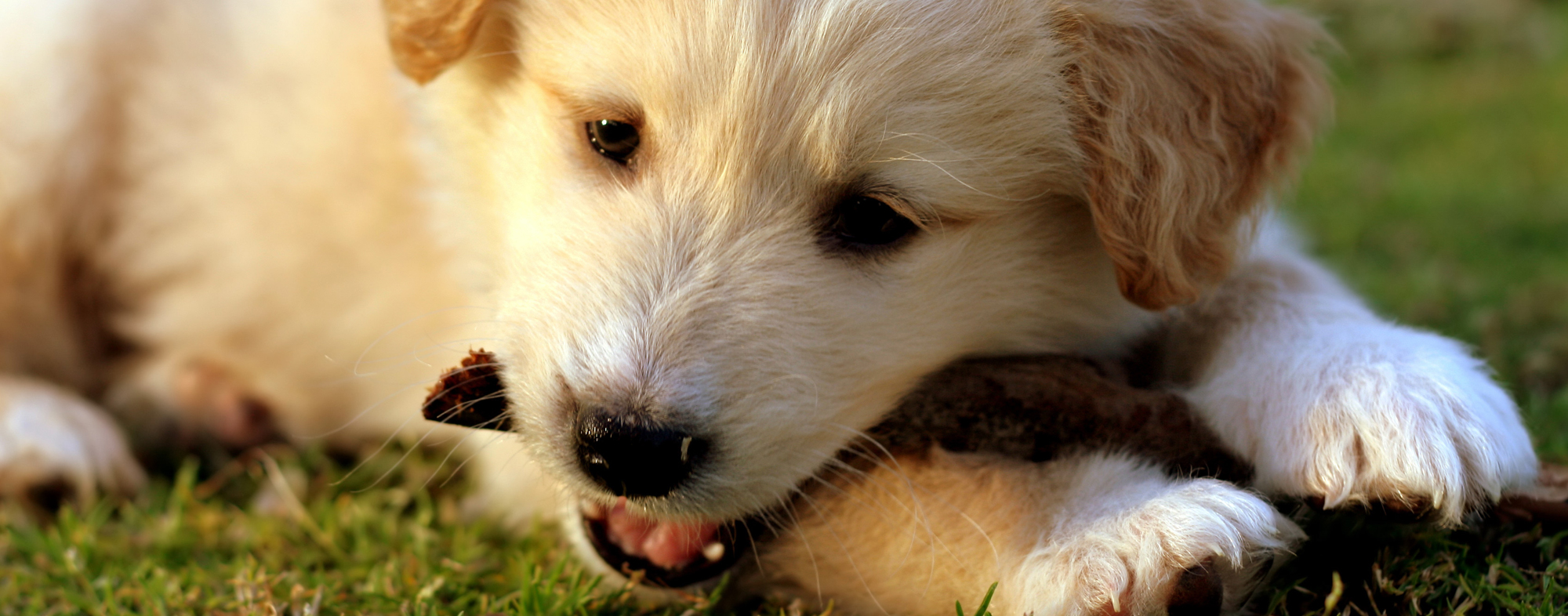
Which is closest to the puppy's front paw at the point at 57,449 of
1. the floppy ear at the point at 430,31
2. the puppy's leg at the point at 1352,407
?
the floppy ear at the point at 430,31

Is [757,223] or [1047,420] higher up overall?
[757,223]

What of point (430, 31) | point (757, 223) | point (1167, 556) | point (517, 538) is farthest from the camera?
point (517, 538)

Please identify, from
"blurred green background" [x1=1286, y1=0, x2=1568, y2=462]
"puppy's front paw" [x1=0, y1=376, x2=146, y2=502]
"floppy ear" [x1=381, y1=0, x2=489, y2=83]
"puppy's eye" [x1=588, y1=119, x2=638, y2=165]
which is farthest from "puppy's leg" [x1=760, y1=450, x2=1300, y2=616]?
"puppy's front paw" [x1=0, y1=376, x2=146, y2=502]

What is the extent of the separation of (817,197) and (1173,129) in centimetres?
70

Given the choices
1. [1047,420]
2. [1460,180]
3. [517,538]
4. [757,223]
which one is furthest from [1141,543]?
[1460,180]

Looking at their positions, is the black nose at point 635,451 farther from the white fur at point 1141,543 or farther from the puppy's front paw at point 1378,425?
the puppy's front paw at point 1378,425

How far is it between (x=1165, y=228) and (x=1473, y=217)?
4.08 metres

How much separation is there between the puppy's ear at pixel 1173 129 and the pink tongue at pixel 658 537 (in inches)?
37.5

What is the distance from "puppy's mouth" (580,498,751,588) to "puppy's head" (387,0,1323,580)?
2cm

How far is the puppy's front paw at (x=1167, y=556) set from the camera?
1.86m

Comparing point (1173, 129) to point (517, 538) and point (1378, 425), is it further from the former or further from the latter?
point (517, 538)

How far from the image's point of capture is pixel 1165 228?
2.23 m

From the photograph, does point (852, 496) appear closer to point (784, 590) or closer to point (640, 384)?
point (784, 590)

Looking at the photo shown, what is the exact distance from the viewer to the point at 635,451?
1.90 metres
